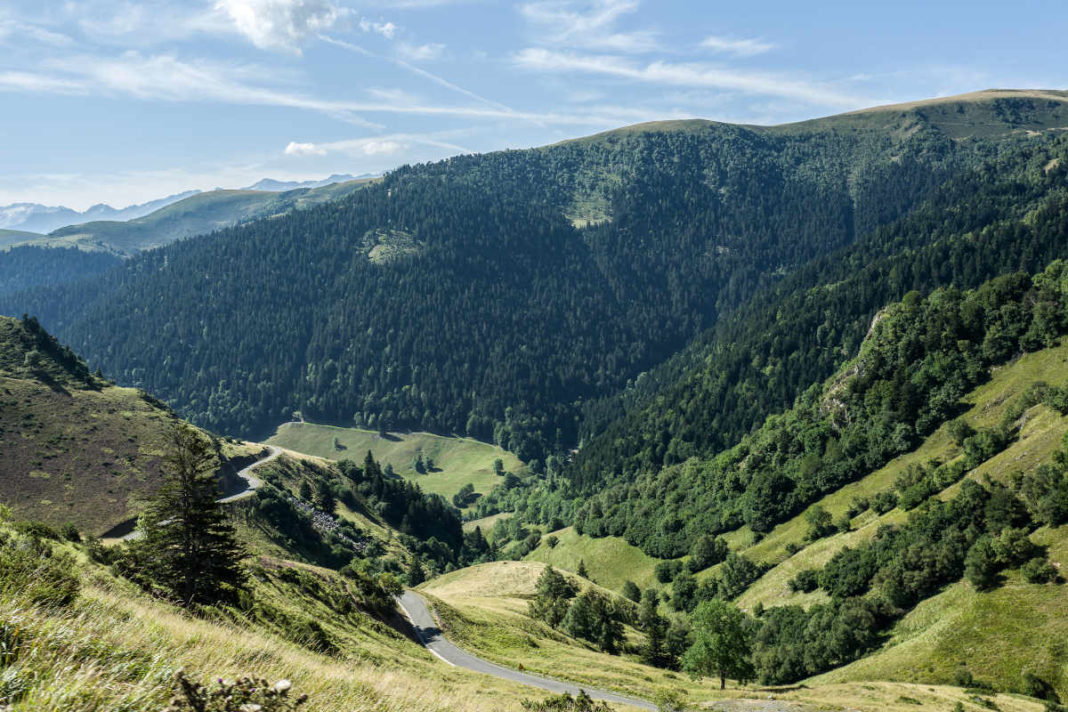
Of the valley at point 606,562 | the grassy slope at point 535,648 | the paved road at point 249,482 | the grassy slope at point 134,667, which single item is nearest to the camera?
the grassy slope at point 134,667

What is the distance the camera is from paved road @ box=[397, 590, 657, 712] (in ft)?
172

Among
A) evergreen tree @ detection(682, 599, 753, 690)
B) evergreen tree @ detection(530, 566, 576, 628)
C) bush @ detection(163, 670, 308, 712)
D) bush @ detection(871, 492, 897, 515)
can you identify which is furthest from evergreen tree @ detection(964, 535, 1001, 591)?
bush @ detection(163, 670, 308, 712)

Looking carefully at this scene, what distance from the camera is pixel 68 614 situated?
32.9ft

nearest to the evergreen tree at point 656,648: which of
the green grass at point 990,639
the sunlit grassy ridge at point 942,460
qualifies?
the green grass at point 990,639

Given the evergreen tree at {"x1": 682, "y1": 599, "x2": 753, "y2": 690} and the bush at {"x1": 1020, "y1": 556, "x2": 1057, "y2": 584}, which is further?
the bush at {"x1": 1020, "y1": 556, "x2": 1057, "y2": 584}

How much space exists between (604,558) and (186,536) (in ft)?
472

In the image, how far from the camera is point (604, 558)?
16512 cm

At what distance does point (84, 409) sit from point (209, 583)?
12375 centimetres

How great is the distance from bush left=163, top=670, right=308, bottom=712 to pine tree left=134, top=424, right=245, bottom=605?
29.1 meters

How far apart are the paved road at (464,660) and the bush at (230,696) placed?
1693 inches

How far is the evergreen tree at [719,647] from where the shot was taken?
66.9m

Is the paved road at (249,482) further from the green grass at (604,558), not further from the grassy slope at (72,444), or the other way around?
the green grass at (604,558)

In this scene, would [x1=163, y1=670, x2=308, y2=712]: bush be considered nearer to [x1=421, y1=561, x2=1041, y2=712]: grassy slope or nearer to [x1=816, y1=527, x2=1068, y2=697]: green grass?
[x1=421, y1=561, x2=1041, y2=712]: grassy slope

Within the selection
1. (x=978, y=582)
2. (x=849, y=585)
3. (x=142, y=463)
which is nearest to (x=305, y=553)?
(x=142, y=463)
